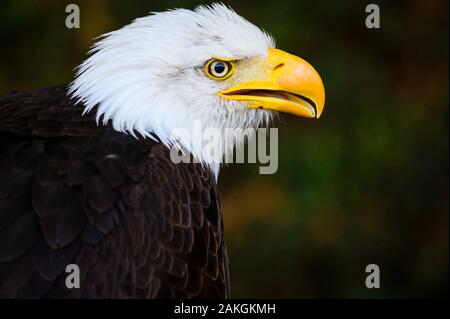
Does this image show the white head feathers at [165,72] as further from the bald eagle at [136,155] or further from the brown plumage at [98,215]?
the brown plumage at [98,215]

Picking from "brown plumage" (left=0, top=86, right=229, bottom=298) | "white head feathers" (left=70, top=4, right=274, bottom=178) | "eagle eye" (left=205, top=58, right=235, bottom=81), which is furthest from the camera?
"eagle eye" (left=205, top=58, right=235, bottom=81)

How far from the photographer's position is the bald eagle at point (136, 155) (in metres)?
3.79

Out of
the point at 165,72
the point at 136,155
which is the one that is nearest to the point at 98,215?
the point at 136,155

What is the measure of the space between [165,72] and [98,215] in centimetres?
97

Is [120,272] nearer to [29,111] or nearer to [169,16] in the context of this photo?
[29,111]

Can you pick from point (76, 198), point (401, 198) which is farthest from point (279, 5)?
point (76, 198)

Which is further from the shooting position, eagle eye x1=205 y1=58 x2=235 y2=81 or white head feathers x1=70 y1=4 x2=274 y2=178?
eagle eye x1=205 y1=58 x2=235 y2=81

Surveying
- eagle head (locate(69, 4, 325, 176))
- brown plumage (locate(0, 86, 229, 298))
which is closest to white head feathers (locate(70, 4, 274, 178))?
eagle head (locate(69, 4, 325, 176))

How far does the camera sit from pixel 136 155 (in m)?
4.14

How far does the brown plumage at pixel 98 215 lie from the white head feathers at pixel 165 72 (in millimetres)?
148

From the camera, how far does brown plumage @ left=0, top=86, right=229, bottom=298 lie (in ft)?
12.3
